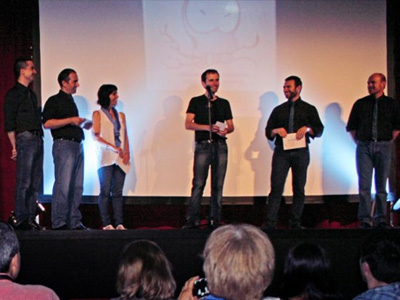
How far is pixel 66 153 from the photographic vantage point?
5.23 meters

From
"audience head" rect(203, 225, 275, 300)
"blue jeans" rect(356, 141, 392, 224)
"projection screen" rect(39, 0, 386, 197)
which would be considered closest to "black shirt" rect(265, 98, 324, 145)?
"blue jeans" rect(356, 141, 392, 224)

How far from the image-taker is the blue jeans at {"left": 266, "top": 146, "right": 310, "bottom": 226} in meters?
5.61

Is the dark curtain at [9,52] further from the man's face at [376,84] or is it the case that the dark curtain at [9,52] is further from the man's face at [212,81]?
the man's face at [376,84]

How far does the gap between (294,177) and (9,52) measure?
3.24 m

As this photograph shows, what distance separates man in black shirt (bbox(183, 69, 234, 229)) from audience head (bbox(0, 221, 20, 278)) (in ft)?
10.2

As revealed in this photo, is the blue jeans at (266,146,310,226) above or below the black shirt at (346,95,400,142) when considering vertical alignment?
below

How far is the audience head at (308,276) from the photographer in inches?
104

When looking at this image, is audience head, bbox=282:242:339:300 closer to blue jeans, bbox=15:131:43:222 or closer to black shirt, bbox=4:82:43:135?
blue jeans, bbox=15:131:43:222

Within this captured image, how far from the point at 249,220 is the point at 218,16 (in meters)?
2.20

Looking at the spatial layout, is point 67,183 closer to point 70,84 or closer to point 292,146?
point 70,84

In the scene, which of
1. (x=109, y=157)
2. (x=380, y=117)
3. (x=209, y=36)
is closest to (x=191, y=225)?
(x=109, y=157)

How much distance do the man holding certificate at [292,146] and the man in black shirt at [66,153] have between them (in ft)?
5.53

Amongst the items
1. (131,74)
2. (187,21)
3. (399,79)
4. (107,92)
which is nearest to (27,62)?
(107,92)

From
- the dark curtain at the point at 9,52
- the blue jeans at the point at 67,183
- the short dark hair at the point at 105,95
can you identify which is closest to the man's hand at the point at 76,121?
the blue jeans at the point at 67,183
